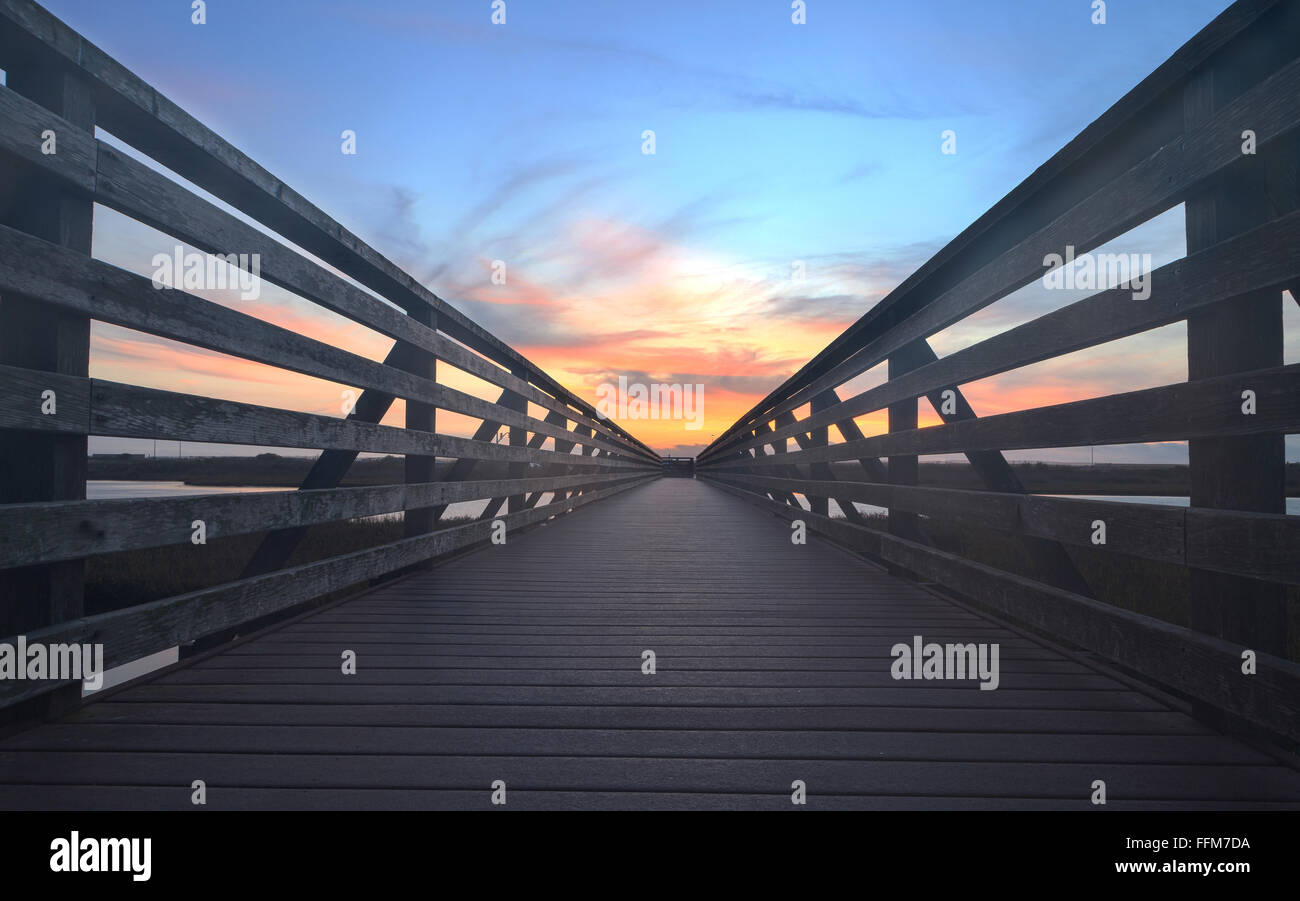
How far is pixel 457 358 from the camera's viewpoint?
4547mm

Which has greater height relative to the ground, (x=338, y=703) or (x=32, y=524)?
(x=32, y=524)

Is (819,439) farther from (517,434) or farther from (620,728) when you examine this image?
(620,728)

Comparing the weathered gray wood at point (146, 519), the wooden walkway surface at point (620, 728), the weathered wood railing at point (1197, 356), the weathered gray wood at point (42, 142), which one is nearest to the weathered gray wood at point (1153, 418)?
the weathered wood railing at point (1197, 356)

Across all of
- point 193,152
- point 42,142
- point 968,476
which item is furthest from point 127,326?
point 968,476

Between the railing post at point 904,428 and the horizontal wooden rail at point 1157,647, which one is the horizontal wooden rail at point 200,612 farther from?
the railing post at point 904,428

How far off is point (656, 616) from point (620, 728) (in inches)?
54.7

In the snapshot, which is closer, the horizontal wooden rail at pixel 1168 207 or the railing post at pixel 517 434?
the horizontal wooden rail at pixel 1168 207

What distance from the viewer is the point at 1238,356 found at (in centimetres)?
173

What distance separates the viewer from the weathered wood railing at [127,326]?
5.66 feet

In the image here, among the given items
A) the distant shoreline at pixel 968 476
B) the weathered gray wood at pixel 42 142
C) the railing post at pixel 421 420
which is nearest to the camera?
the weathered gray wood at pixel 42 142
